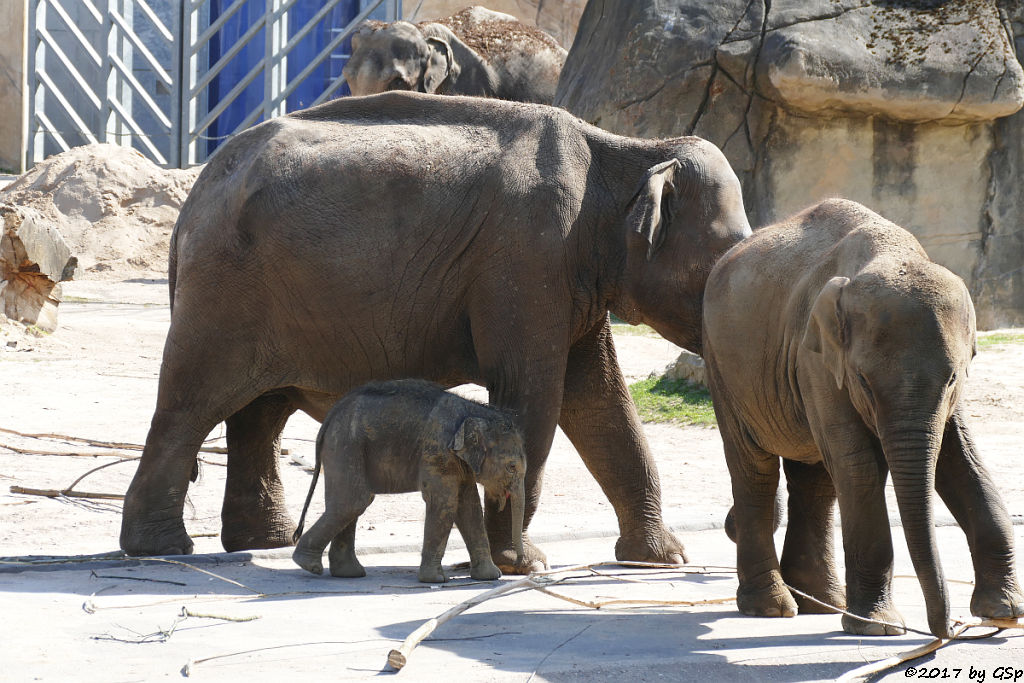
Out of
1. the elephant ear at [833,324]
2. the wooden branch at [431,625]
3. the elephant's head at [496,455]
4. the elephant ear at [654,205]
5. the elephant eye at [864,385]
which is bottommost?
the wooden branch at [431,625]

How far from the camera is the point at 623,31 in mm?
15859

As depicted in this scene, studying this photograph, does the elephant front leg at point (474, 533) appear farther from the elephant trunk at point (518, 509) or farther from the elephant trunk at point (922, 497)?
the elephant trunk at point (922, 497)

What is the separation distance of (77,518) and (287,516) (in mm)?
1010

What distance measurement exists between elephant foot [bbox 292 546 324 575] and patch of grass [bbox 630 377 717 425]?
5.45 metres

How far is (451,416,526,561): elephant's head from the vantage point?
5.42 meters

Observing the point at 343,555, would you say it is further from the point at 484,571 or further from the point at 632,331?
the point at 632,331

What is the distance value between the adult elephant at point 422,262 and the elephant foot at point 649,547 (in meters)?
0.01

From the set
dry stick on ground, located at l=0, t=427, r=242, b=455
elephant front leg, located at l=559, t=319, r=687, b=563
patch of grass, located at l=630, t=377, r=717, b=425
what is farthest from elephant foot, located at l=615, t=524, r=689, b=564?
patch of grass, located at l=630, t=377, r=717, b=425

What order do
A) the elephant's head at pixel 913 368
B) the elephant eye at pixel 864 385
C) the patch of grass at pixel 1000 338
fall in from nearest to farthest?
the elephant's head at pixel 913 368 < the elephant eye at pixel 864 385 < the patch of grass at pixel 1000 338

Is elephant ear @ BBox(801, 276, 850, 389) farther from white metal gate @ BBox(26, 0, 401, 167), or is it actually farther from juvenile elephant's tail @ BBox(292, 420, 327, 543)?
white metal gate @ BBox(26, 0, 401, 167)

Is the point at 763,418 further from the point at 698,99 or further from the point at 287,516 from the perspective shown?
the point at 698,99

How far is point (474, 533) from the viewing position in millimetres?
5609

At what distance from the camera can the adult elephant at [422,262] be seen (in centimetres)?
602

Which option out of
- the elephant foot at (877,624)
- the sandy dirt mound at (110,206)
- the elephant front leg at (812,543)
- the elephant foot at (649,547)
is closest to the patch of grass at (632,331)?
the sandy dirt mound at (110,206)
